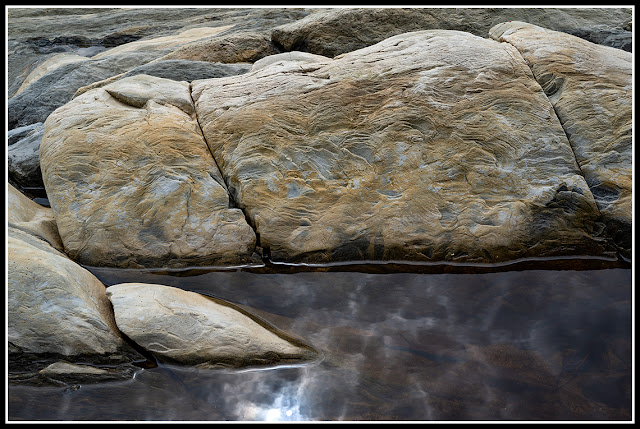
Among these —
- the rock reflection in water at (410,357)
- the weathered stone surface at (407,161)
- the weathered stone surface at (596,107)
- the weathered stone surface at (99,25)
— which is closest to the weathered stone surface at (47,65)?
the weathered stone surface at (99,25)

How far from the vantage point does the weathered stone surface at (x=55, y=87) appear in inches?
331

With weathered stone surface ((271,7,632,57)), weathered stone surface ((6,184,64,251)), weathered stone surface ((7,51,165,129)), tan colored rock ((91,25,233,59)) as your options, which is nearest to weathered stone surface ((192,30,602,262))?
weathered stone surface ((6,184,64,251))

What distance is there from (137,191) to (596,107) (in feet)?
15.7

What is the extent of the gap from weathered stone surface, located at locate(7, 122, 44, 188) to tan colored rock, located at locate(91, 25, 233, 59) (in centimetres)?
309

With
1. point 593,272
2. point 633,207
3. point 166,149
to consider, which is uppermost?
point 166,149

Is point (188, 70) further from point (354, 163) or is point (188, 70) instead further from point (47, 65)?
point (47, 65)

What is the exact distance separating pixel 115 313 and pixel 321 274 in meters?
1.90

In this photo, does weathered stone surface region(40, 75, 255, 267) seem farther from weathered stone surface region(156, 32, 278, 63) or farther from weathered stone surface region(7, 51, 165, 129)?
weathered stone surface region(156, 32, 278, 63)

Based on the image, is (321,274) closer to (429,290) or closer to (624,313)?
(429,290)

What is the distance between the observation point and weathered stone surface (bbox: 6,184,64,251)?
5.71 m

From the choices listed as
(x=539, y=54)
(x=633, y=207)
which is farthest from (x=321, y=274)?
(x=539, y=54)

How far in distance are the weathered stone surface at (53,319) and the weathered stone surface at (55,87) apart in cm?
452

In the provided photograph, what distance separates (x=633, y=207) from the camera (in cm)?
556

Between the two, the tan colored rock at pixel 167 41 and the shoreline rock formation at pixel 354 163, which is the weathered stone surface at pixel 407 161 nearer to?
the shoreline rock formation at pixel 354 163
